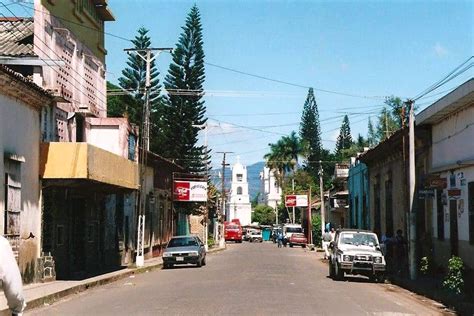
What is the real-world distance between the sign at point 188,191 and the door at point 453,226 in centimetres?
2910

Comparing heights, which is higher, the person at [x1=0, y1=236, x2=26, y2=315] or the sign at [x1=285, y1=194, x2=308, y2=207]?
the sign at [x1=285, y1=194, x2=308, y2=207]

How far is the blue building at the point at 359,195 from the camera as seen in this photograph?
46.1 meters

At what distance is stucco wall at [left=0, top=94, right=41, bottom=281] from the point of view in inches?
789

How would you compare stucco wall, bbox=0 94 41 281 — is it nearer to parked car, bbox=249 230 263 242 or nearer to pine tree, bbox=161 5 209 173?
pine tree, bbox=161 5 209 173

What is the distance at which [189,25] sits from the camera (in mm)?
58844

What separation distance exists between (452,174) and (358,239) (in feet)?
13.5

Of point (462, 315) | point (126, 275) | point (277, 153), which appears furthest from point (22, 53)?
point (277, 153)

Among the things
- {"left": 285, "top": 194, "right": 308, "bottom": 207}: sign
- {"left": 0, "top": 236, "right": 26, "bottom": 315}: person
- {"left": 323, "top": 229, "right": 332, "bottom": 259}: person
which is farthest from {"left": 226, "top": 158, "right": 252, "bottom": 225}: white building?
{"left": 0, "top": 236, "right": 26, "bottom": 315}: person

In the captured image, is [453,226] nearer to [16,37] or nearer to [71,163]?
[71,163]

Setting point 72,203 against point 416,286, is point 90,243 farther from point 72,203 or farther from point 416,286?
point 416,286

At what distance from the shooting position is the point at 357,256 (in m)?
25.2

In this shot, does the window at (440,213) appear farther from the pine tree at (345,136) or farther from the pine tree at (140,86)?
the pine tree at (345,136)

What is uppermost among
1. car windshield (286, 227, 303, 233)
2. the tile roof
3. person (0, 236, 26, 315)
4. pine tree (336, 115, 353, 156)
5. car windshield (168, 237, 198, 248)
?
pine tree (336, 115, 353, 156)

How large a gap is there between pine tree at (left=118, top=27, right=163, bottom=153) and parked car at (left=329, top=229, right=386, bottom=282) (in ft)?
107
